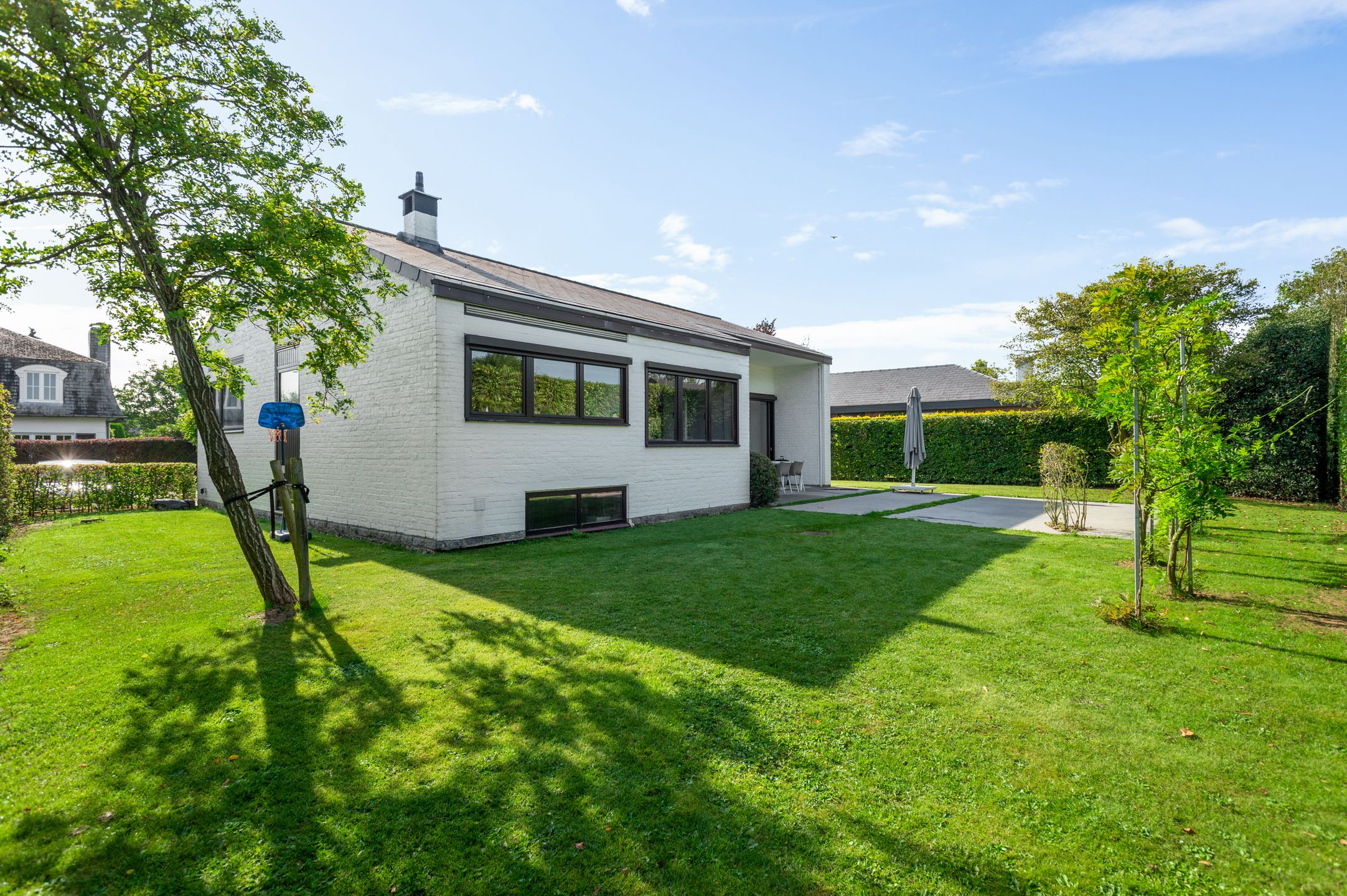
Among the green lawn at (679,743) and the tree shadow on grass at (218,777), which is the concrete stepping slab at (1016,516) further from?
the tree shadow on grass at (218,777)

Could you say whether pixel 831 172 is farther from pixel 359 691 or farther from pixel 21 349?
pixel 21 349

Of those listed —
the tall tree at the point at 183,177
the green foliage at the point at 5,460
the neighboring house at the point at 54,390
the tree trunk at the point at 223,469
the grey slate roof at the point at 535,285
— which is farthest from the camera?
the neighboring house at the point at 54,390

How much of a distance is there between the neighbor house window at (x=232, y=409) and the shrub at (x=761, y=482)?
1161cm

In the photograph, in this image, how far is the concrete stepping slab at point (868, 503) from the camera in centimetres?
1202

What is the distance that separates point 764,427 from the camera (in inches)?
702

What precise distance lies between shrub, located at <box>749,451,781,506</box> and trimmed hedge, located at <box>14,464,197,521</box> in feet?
46.3

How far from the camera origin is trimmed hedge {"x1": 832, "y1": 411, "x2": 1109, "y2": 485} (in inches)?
668

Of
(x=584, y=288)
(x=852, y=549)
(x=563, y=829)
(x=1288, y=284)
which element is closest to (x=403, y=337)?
(x=584, y=288)

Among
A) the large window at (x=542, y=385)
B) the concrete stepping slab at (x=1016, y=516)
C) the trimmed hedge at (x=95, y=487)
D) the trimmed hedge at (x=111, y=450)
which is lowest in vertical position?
the concrete stepping slab at (x=1016, y=516)

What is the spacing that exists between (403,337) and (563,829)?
25.9ft

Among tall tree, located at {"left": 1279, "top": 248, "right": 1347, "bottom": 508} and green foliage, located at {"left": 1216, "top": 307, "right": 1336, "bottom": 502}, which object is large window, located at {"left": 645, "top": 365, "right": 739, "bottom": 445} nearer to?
tall tree, located at {"left": 1279, "top": 248, "right": 1347, "bottom": 508}

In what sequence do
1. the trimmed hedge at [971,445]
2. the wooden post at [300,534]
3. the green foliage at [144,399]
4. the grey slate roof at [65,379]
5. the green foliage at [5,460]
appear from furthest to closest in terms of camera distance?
1. the green foliage at [144,399]
2. the grey slate roof at [65,379]
3. the trimmed hedge at [971,445]
4. the green foliage at [5,460]
5. the wooden post at [300,534]

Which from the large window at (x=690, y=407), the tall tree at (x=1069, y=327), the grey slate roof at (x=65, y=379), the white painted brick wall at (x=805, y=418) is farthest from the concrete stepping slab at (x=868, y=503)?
the grey slate roof at (x=65, y=379)

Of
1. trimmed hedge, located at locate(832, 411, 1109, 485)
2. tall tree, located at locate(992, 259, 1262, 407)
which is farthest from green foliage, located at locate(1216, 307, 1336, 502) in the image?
tall tree, located at locate(992, 259, 1262, 407)
